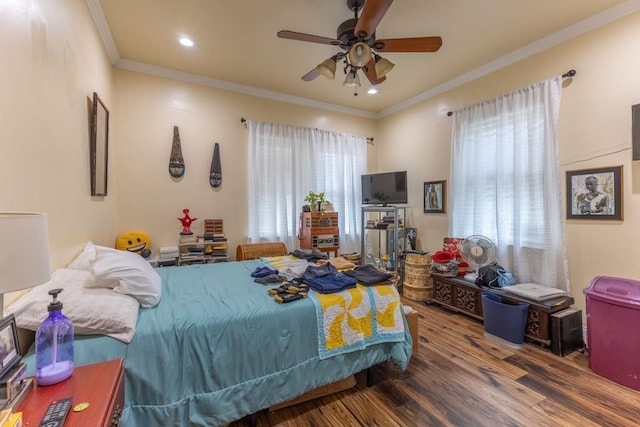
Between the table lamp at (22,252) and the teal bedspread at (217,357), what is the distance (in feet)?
1.91

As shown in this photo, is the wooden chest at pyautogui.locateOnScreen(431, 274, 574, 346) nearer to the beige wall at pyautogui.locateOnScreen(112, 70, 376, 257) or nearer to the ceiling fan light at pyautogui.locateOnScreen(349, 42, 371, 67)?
the ceiling fan light at pyautogui.locateOnScreen(349, 42, 371, 67)

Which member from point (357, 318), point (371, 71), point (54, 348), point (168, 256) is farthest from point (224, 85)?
point (54, 348)

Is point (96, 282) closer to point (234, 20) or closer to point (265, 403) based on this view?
point (265, 403)

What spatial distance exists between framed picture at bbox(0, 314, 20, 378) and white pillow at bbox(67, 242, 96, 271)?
35.9 inches

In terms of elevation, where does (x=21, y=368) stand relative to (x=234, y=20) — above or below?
below

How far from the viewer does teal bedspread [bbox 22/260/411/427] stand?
4.28ft

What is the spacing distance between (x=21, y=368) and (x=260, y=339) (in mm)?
932

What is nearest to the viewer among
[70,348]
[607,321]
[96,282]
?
[70,348]

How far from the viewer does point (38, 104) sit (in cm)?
141

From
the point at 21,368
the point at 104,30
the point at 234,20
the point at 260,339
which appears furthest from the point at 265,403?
the point at 104,30

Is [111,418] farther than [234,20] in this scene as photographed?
No

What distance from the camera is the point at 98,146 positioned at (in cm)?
233

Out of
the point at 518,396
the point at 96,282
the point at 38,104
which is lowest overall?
the point at 518,396

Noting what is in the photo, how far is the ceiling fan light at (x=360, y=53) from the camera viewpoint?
2061 millimetres
